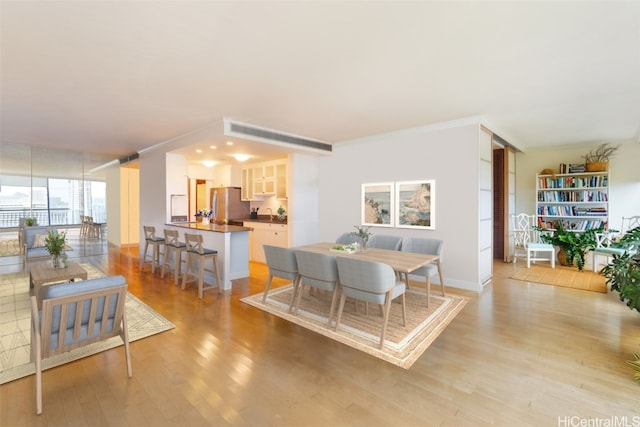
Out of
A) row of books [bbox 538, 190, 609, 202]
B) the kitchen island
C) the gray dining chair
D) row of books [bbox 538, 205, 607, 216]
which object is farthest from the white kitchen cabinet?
row of books [bbox 538, 205, 607, 216]

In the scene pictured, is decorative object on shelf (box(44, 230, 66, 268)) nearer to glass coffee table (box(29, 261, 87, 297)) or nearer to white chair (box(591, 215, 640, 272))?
glass coffee table (box(29, 261, 87, 297))

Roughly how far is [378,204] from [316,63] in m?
3.38

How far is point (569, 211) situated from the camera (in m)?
6.65

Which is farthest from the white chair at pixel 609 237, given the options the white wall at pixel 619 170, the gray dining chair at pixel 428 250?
the gray dining chair at pixel 428 250

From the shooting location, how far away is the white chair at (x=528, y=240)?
597 centimetres

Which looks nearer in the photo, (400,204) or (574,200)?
(400,204)

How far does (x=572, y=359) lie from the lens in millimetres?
2525

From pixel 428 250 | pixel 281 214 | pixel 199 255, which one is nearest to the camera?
pixel 428 250

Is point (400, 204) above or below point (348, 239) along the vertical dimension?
above

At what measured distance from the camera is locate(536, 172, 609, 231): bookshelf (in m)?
6.24

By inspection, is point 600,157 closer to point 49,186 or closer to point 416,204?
point 416,204

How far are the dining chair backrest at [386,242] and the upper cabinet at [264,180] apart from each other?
290cm

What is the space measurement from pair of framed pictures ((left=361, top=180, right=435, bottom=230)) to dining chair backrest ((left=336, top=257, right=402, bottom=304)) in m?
2.54

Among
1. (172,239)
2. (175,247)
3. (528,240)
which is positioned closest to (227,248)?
(175,247)
